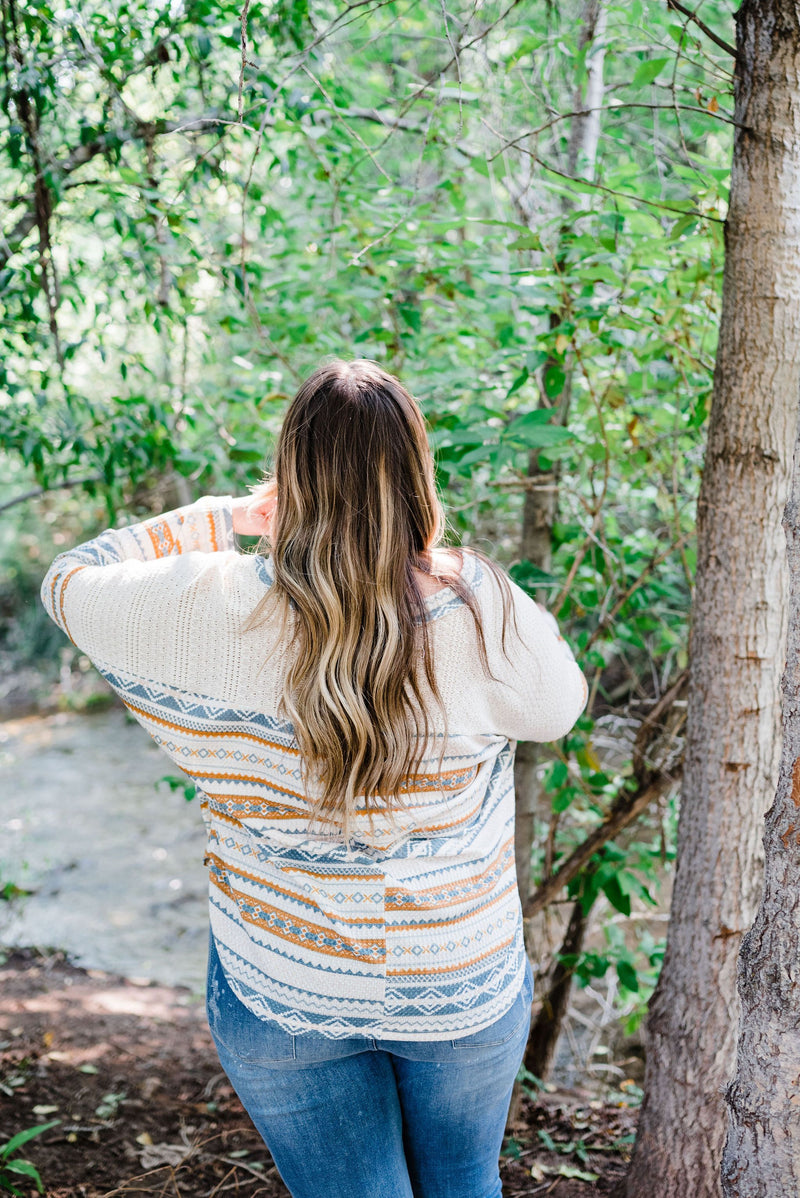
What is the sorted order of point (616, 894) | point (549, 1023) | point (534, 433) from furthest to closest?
point (549, 1023) → point (616, 894) → point (534, 433)

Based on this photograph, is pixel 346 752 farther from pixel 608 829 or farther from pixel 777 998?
pixel 608 829

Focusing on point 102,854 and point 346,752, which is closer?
point 346,752

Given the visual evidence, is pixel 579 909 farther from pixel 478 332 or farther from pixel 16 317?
pixel 16 317

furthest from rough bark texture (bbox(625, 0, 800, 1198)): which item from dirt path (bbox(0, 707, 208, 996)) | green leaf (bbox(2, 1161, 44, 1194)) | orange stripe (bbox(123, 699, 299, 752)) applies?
dirt path (bbox(0, 707, 208, 996))

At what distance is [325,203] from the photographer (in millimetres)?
2422

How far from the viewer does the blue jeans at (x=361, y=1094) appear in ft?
3.75

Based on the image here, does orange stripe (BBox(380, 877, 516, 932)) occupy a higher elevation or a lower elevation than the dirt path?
higher

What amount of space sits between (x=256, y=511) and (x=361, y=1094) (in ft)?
2.69

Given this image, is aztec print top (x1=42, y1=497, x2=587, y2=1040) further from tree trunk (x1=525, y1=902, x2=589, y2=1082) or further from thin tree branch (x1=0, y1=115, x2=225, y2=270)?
thin tree branch (x1=0, y1=115, x2=225, y2=270)

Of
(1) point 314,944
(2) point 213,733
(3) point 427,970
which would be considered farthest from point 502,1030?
(2) point 213,733

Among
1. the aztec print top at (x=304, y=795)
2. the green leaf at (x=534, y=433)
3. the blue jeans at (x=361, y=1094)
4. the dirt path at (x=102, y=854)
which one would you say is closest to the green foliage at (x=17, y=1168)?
the blue jeans at (x=361, y=1094)

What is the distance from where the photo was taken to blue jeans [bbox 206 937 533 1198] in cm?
114

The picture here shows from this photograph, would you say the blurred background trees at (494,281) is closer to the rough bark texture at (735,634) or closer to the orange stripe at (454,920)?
the rough bark texture at (735,634)

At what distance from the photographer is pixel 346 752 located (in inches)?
42.5
